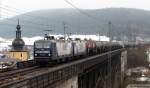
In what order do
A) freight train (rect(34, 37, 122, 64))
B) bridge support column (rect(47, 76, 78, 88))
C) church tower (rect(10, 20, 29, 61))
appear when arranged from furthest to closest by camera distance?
church tower (rect(10, 20, 29, 61)), freight train (rect(34, 37, 122, 64)), bridge support column (rect(47, 76, 78, 88))

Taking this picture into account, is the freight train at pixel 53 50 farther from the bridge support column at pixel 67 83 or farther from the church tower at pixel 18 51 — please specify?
the church tower at pixel 18 51

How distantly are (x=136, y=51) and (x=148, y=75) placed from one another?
3915cm

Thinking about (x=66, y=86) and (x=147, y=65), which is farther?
(x=147, y=65)

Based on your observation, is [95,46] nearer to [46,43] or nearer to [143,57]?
[46,43]

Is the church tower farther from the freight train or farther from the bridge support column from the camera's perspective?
the bridge support column

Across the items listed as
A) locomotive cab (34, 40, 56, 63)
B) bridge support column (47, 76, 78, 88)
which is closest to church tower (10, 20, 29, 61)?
locomotive cab (34, 40, 56, 63)

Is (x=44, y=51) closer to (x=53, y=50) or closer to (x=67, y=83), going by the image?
(x=53, y=50)

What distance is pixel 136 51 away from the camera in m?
190

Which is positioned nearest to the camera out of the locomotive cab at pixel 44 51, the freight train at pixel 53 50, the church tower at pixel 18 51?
the locomotive cab at pixel 44 51

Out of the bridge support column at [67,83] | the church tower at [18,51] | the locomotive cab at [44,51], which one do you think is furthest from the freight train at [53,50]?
the church tower at [18,51]

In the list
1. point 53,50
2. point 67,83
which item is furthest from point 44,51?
point 67,83

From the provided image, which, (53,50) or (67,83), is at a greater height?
(53,50)

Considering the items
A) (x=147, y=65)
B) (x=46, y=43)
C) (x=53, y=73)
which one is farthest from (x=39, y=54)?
(x=147, y=65)

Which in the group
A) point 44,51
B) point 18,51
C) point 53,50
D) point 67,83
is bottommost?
point 67,83
